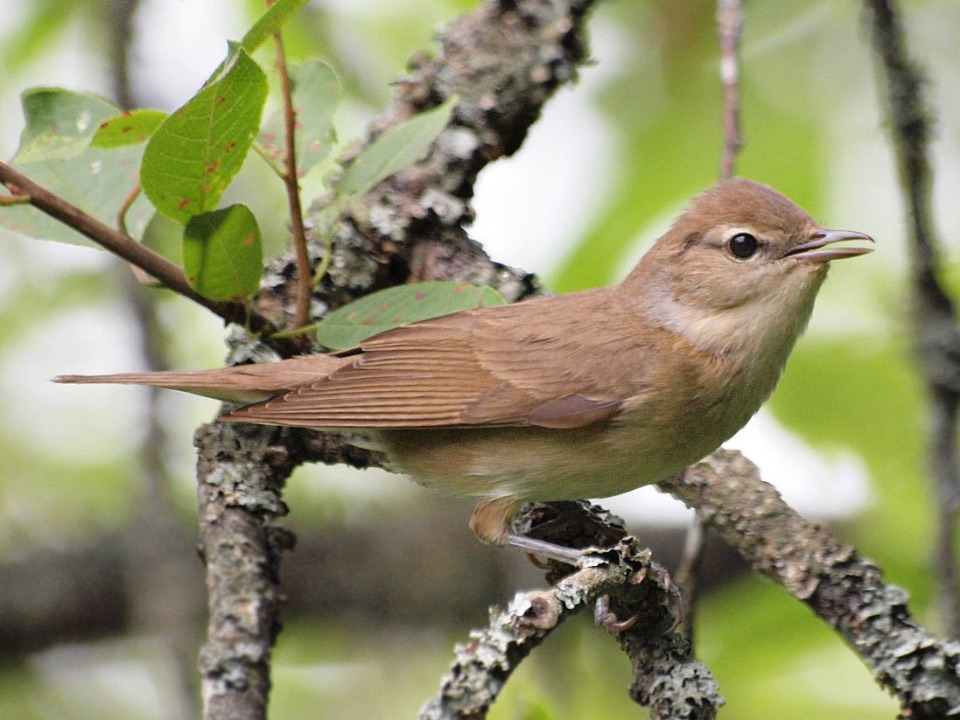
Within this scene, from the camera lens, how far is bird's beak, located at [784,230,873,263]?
357 cm

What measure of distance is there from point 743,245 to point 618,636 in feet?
4.84

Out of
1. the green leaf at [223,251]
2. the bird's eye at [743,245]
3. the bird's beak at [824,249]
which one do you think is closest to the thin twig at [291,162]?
the green leaf at [223,251]

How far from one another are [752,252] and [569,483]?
3.31ft

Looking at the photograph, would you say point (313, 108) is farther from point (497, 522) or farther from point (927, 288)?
point (927, 288)

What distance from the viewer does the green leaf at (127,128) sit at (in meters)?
2.97

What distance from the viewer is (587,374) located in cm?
367

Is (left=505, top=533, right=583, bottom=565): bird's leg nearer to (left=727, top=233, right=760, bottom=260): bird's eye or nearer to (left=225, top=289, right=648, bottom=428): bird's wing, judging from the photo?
(left=225, top=289, right=648, bottom=428): bird's wing

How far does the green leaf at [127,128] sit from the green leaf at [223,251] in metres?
0.28

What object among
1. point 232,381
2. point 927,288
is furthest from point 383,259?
point 927,288

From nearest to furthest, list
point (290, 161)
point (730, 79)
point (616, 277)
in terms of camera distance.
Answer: point (290, 161) → point (730, 79) → point (616, 277)

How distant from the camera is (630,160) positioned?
514cm

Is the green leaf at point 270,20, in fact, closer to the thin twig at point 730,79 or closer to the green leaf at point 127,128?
the green leaf at point 127,128

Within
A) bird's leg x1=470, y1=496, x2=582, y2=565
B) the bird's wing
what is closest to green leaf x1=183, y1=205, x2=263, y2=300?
the bird's wing

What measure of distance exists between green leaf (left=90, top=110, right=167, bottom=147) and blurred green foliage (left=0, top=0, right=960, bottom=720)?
1735 mm
